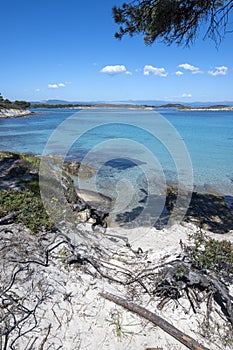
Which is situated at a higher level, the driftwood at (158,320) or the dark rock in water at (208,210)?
the driftwood at (158,320)

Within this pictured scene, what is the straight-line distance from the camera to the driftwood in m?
2.08

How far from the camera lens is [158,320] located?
2.29 meters

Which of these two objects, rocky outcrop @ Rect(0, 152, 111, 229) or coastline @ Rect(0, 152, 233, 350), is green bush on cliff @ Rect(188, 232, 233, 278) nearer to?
coastline @ Rect(0, 152, 233, 350)

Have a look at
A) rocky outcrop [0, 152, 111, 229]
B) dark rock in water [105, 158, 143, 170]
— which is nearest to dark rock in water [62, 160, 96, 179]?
dark rock in water [105, 158, 143, 170]

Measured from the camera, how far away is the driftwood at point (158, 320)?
208 centimetres

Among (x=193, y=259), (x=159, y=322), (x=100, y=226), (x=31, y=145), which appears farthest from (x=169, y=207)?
(x=31, y=145)

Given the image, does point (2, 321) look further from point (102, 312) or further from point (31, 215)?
point (31, 215)

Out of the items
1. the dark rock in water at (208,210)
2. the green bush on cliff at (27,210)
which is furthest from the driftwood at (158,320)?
the dark rock in water at (208,210)

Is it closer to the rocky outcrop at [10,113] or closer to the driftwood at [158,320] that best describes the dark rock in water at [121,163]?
the driftwood at [158,320]

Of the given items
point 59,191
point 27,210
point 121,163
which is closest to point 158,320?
point 27,210

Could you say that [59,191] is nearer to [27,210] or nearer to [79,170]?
[27,210]

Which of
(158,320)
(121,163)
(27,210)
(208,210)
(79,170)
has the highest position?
(27,210)

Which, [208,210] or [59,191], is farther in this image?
[208,210]

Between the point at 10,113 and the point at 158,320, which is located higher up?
the point at 10,113
